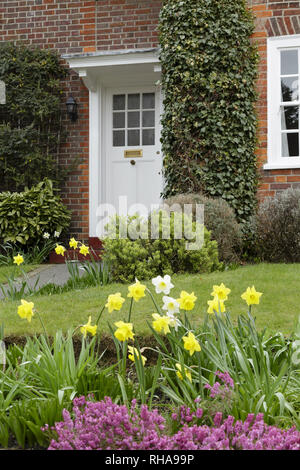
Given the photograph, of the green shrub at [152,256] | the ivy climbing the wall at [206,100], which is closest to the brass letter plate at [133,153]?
→ the ivy climbing the wall at [206,100]

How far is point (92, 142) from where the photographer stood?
878cm

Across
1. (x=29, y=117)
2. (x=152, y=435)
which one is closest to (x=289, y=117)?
(x=29, y=117)

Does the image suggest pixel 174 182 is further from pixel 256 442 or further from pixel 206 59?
pixel 256 442

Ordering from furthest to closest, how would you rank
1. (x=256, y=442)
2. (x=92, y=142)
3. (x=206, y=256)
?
(x=92, y=142) < (x=206, y=256) < (x=256, y=442)

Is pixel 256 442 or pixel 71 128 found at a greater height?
pixel 71 128

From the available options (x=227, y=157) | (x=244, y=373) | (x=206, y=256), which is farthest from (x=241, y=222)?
(x=244, y=373)

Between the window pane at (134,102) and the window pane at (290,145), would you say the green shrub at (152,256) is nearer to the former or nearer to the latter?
the window pane at (290,145)

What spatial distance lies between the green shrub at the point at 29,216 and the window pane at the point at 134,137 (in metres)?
1.76

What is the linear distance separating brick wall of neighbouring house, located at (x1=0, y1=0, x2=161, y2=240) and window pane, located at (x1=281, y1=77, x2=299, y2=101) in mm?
2341

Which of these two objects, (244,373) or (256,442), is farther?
(244,373)

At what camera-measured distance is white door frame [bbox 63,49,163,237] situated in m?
8.26

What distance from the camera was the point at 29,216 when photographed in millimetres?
8234

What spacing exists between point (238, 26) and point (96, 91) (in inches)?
107
